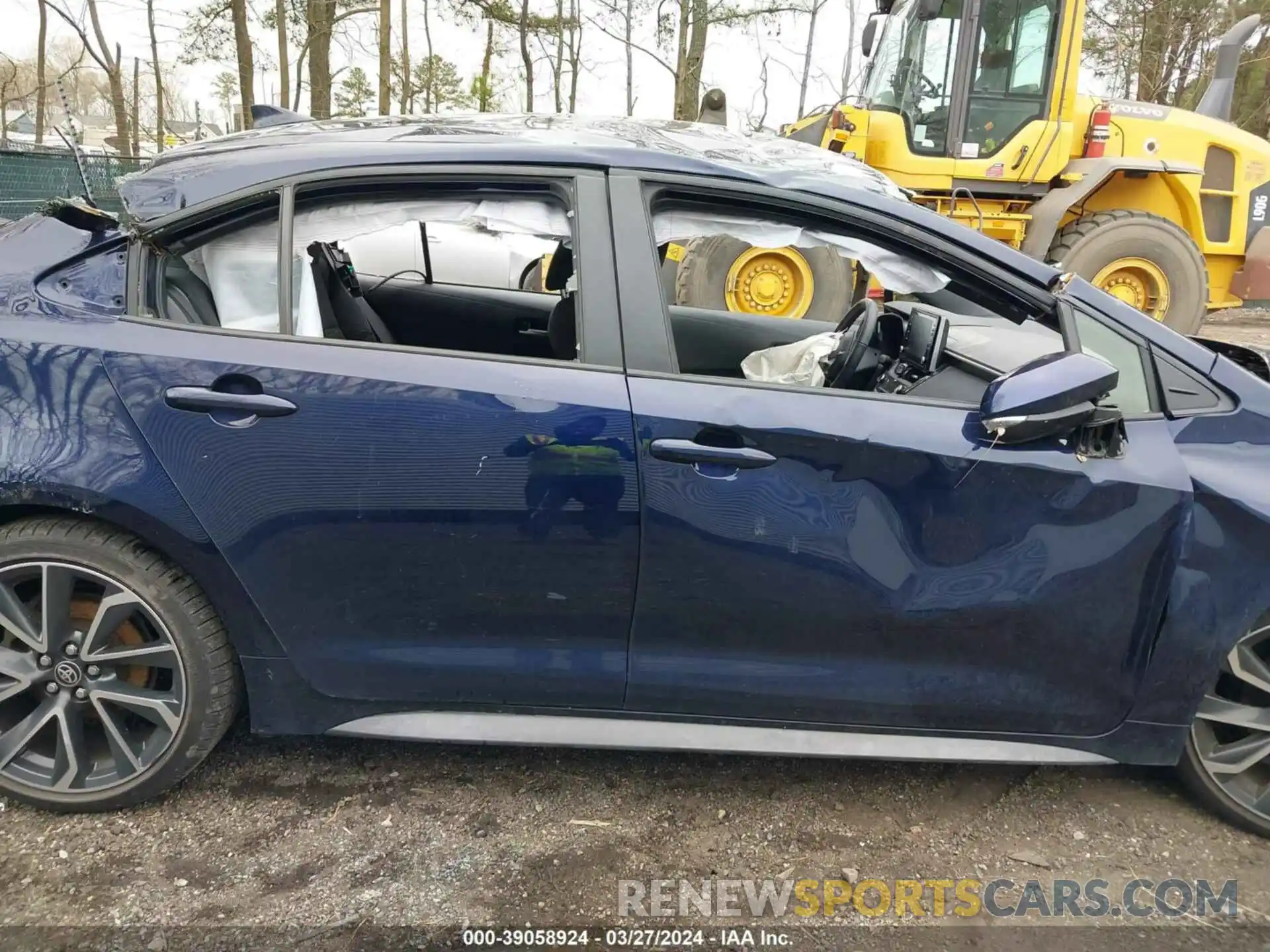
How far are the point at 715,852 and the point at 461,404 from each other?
4.28 feet

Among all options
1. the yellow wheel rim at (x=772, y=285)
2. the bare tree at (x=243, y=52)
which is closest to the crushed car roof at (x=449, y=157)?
the yellow wheel rim at (x=772, y=285)

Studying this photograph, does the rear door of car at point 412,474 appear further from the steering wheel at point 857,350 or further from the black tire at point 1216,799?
the black tire at point 1216,799

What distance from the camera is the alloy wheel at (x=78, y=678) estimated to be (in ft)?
6.93

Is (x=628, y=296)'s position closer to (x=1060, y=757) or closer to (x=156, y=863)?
(x=1060, y=757)

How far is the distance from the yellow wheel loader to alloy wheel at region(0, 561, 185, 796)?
5186 mm

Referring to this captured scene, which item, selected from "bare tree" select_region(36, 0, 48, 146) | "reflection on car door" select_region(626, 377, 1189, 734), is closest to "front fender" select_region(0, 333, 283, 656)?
"reflection on car door" select_region(626, 377, 1189, 734)

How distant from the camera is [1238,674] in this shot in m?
2.27

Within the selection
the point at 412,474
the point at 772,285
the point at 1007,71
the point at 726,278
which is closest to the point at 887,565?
the point at 412,474

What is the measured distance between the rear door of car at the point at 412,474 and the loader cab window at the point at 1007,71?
20.5 ft

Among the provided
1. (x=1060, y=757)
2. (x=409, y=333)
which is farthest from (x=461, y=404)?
(x=1060, y=757)

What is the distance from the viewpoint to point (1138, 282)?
7.37m

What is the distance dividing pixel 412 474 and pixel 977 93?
6855 millimetres

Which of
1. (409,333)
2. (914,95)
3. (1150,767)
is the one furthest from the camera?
(914,95)

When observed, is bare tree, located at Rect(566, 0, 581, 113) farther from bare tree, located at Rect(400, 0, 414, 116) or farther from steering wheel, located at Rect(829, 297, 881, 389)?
steering wheel, located at Rect(829, 297, 881, 389)
